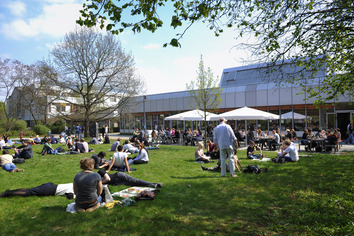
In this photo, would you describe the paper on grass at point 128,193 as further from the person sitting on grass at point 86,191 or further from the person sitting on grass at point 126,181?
the person sitting on grass at point 86,191

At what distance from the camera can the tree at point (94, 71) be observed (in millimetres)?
25266

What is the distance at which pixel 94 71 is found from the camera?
26.3 m

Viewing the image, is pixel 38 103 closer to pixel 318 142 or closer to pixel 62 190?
pixel 62 190

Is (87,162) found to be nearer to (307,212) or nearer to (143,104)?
(307,212)

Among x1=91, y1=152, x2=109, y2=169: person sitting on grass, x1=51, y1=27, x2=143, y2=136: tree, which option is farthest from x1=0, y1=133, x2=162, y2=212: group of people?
x1=51, y1=27, x2=143, y2=136: tree

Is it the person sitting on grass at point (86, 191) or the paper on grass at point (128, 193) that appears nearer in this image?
the person sitting on grass at point (86, 191)

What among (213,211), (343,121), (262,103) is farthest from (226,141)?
(262,103)

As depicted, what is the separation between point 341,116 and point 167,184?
21.2 metres

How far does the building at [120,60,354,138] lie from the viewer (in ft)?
70.6

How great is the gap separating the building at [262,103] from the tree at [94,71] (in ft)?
24.4

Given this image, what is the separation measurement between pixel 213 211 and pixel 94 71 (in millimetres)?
24737

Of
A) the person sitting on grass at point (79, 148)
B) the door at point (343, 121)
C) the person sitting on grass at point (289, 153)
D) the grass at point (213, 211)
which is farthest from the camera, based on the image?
the door at point (343, 121)

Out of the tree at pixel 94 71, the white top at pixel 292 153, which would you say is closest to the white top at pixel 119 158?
the white top at pixel 292 153

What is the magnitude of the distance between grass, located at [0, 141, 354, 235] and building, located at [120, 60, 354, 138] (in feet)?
33.9
